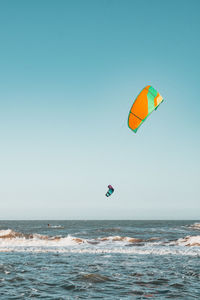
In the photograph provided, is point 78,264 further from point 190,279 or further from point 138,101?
point 138,101

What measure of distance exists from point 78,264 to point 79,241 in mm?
12505

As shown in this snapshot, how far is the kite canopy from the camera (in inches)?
695

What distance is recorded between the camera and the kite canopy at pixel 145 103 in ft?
57.9

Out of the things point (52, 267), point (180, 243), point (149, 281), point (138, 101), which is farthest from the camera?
point (180, 243)

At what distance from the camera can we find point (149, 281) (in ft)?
35.3

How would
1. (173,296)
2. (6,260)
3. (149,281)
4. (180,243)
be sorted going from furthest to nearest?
(180,243) < (6,260) < (149,281) < (173,296)

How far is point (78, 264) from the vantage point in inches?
578

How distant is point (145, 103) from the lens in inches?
696

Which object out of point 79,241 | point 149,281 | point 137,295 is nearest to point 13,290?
point 137,295

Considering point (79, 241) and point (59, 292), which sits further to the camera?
point (79, 241)

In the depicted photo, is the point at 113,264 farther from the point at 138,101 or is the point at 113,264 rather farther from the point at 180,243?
the point at 180,243

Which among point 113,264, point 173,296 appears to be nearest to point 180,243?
point 113,264

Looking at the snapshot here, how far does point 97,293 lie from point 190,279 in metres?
3.96

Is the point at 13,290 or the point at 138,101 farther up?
the point at 138,101
